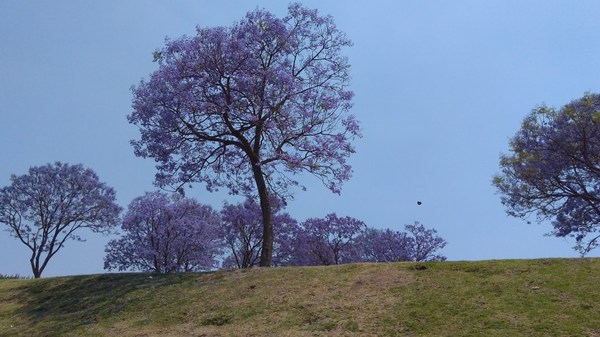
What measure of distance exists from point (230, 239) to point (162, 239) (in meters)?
4.82

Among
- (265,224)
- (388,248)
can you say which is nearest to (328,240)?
(388,248)

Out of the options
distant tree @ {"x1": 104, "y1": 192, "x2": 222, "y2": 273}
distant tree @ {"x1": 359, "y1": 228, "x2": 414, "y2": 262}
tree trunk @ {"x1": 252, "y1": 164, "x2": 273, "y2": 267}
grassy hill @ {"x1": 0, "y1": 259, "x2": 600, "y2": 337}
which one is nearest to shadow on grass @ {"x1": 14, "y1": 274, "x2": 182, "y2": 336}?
grassy hill @ {"x1": 0, "y1": 259, "x2": 600, "y2": 337}

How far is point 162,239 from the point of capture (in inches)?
1419

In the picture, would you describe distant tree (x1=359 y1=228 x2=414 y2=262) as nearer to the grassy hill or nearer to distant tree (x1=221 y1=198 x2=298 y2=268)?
distant tree (x1=221 y1=198 x2=298 y2=268)

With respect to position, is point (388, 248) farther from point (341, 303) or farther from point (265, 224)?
point (341, 303)

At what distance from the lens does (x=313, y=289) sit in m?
16.5

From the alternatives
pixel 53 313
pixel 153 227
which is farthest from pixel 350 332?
pixel 153 227

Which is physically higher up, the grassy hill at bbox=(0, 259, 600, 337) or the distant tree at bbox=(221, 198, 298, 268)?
the distant tree at bbox=(221, 198, 298, 268)

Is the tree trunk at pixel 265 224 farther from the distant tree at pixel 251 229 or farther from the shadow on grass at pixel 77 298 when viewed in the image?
the distant tree at pixel 251 229

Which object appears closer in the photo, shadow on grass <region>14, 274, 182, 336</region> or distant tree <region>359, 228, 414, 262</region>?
shadow on grass <region>14, 274, 182, 336</region>

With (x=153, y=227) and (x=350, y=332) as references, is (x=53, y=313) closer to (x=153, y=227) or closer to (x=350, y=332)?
(x=350, y=332)

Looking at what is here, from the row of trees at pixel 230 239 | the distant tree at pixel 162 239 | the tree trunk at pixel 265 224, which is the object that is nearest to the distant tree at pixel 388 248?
the row of trees at pixel 230 239

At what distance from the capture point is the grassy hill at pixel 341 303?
13000mm

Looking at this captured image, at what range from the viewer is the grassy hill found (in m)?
13.0
